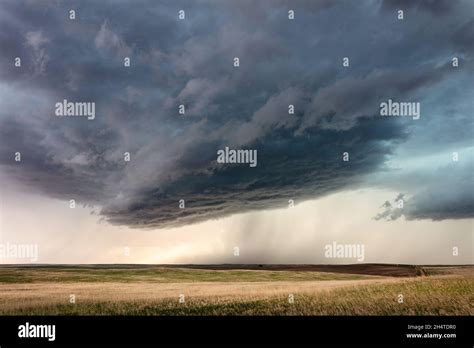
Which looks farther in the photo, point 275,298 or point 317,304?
point 275,298
